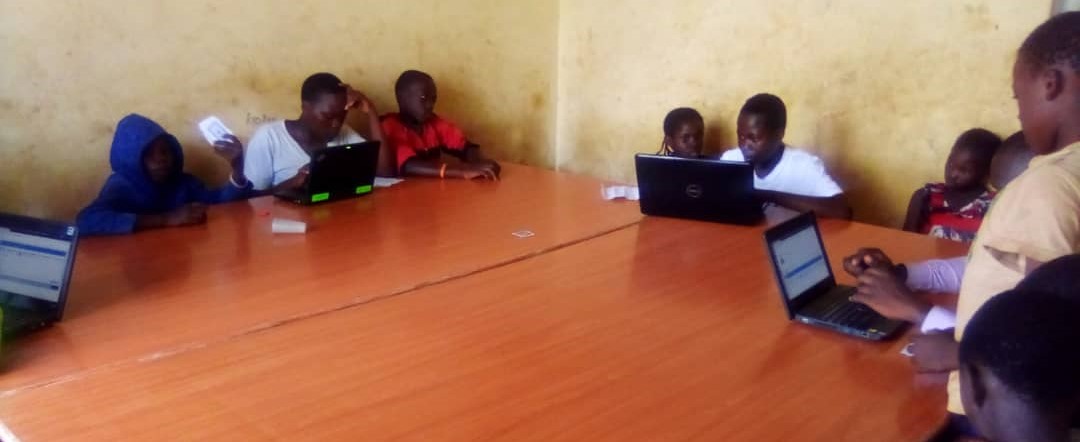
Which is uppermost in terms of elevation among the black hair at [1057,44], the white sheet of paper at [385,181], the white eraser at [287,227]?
the black hair at [1057,44]

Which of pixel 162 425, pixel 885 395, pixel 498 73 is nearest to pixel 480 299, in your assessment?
pixel 162 425

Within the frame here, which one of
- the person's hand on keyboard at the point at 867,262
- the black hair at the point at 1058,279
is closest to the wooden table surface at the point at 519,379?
the person's hand on keyboard at the point at 867,262

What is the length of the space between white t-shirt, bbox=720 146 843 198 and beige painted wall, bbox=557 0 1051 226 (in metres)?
0.46

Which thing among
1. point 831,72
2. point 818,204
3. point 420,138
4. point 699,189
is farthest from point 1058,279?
point 420,138

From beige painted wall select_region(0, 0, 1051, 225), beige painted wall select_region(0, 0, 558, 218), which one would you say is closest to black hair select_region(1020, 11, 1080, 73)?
beige painted wall select_region(0, 0, 1051, 225)

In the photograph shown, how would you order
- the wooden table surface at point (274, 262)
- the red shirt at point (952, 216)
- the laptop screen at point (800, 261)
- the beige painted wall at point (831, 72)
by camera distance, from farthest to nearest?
the beige painted wall at point (831, 72) < the red shirt at point (952, 216) < the laptop screen at point (800, 261) < the wooden table surface at point (274, 262)

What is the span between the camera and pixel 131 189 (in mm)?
2402

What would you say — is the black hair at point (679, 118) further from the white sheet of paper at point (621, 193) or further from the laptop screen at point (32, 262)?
the laptop screen at point (32, 262)

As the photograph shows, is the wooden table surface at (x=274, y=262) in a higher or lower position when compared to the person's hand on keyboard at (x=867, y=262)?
lower

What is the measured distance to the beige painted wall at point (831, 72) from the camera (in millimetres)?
2836

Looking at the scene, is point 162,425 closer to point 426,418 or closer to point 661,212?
point 426,418

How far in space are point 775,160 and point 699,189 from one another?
574mm

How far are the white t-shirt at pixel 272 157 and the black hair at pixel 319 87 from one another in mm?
142

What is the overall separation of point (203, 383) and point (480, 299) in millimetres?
618
